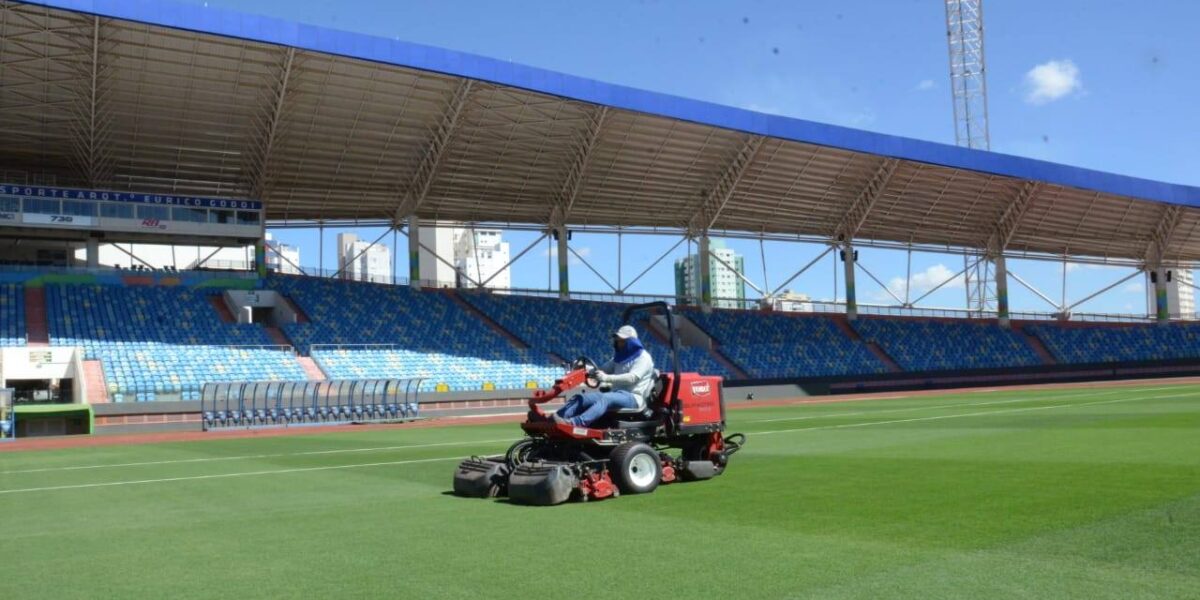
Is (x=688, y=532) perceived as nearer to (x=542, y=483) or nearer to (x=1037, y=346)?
(x=542, y=483)

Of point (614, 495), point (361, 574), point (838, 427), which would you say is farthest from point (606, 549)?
point (838, 427)

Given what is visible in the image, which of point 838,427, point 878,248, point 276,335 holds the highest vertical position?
point 878,248

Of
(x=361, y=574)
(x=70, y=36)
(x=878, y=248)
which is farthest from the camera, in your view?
(x=878, y=248)

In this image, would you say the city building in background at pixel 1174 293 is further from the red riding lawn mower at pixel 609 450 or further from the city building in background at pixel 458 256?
the red riding lawn mower at pixel 609 450

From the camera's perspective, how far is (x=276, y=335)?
44.6 metres

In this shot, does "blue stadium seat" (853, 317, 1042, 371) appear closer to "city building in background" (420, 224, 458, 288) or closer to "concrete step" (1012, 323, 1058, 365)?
"concrete step" (1012, 323, 1058, 365)

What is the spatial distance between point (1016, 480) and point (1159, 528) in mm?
3140

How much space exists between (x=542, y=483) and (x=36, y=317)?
38584 mm

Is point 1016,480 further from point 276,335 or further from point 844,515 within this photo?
point 276,335

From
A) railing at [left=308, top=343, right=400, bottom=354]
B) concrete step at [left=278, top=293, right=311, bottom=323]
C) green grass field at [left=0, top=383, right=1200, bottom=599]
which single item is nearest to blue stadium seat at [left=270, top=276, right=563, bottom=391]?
railing at [left=308, top=343, right=400, bottom=354]

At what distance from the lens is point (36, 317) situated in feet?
133

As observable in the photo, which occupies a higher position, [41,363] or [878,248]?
[878,248]

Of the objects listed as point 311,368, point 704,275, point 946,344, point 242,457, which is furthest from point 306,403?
point 946,344

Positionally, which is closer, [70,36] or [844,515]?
[844,515]
